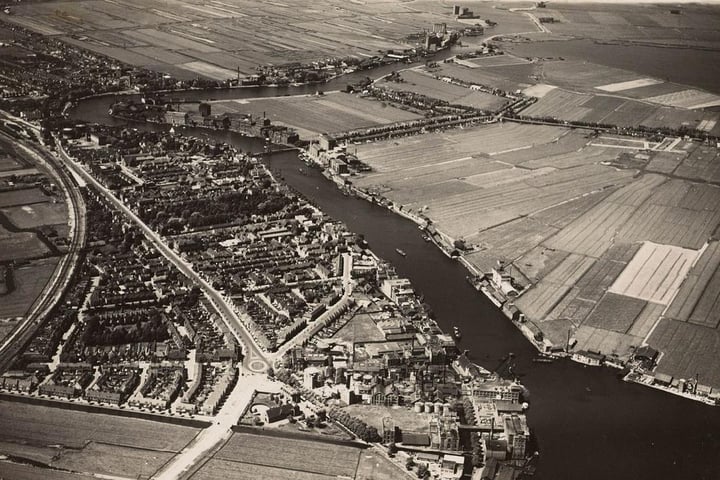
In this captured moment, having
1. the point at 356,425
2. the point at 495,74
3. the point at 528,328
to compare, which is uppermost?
the point at 495,74

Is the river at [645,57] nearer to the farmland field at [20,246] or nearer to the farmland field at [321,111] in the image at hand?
the farmland field at [321,111]

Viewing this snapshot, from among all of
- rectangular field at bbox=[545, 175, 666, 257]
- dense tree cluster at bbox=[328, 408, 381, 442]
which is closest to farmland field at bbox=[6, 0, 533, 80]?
rectangular field at bbox=[545, 175, 666, 257]

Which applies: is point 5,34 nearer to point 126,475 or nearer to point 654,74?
point 654,74

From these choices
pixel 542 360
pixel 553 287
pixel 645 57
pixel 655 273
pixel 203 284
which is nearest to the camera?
pixel 542 360

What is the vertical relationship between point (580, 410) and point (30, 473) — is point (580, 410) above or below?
above

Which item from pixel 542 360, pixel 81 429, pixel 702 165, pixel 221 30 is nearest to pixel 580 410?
pixel 542 360

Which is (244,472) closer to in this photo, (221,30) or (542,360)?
(542,360)
